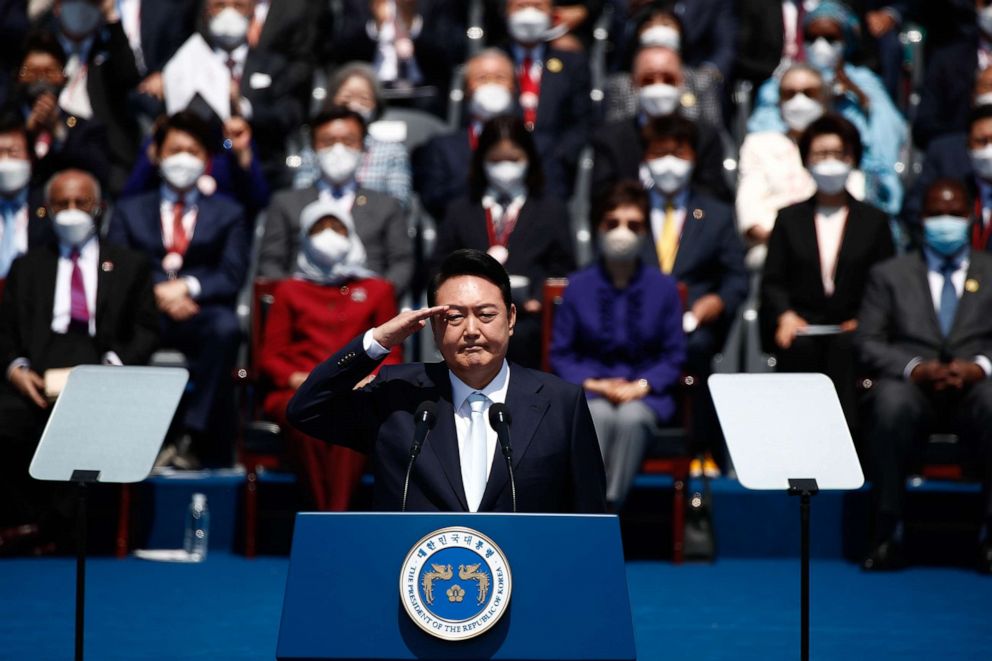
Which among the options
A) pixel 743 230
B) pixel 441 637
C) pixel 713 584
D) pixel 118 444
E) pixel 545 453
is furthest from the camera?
pixel 743 230

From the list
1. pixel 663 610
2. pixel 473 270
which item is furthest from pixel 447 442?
pixel 663 610

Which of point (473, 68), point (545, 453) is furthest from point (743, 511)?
point (545, 453)

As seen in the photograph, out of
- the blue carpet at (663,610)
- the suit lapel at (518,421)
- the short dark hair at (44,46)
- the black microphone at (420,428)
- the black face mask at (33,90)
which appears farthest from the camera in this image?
the short dark hair at (44,46)

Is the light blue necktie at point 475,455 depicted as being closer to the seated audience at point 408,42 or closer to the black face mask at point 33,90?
the black face mask at point 33,90

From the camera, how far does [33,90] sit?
887 cm

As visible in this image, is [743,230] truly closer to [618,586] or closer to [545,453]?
[545,453]

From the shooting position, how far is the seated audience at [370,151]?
8.48 metres

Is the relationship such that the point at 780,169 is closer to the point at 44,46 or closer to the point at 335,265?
the point at 335,265

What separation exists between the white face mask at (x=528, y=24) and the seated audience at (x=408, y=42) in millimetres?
561

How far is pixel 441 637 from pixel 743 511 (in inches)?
169

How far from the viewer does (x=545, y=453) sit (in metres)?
3.86

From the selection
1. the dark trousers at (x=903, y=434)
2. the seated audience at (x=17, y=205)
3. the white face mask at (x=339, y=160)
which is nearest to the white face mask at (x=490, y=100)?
the white face mask at (x=339, y=160)

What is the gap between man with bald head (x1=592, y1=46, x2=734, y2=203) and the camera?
829 centimetres

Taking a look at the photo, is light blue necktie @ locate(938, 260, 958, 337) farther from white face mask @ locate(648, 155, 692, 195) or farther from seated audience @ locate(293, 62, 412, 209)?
seated audience @ locate(293, 62, 412, 209)
